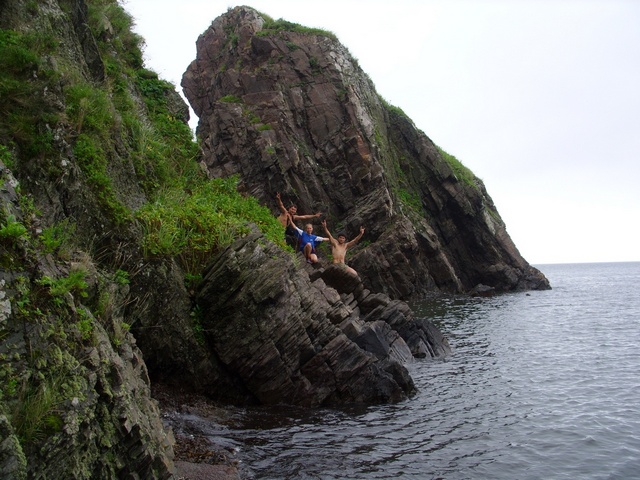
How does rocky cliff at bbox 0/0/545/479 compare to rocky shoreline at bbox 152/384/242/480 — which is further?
rocky shoreline at bbox 152/384/242/480

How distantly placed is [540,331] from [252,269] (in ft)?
59.0

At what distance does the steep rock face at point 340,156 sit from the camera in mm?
35312

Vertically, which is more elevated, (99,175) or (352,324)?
(99,175)

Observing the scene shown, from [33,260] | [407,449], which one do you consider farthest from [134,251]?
[407,449]

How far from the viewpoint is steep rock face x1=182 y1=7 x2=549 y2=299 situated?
3531 centimetres

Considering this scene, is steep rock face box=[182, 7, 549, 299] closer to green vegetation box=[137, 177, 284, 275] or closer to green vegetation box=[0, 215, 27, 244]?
green vegetation box=[137, 177, 284, 275]

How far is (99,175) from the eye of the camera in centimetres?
907

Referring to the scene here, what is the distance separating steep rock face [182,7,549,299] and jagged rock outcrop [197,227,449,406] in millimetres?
22596

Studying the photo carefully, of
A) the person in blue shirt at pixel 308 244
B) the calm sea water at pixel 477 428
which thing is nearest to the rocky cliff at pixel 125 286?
the calm sea water at pixel 477 428

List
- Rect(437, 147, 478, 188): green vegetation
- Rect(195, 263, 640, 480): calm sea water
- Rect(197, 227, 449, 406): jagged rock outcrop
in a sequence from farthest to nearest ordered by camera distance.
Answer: Rect(437, 147, 478, 188): green vegetation, Rect(197, 227, 449, 406): jagged rock outcrop, Rect(195, 263, 640, 480): calm sea water

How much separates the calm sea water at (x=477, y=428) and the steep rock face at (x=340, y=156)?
19.9m

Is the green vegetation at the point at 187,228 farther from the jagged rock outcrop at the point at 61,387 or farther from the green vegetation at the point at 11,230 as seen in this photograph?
the green vegetation at the point at 11,230

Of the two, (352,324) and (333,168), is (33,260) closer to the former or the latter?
(352,324)

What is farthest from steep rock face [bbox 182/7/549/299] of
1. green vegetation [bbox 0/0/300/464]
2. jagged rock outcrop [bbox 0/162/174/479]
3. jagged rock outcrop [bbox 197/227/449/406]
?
jagged rock outcrop [bbox 0/162/174/479]
